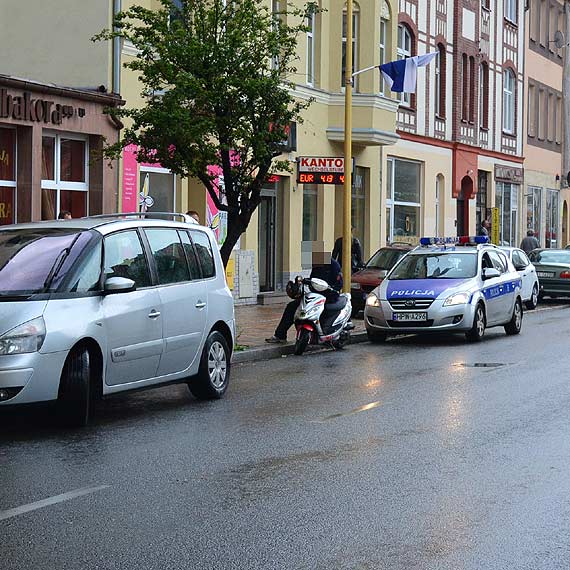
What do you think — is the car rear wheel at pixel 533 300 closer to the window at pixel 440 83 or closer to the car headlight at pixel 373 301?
the car headlight at pixel 373 301

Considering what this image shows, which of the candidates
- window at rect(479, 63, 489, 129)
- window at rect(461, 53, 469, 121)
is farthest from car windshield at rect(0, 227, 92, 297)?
window at rect(479, 63, 489, 129)

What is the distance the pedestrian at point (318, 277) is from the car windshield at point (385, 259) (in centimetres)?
603

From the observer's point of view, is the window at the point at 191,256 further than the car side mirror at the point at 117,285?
Yes

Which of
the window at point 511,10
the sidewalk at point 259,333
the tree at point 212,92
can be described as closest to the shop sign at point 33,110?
the tree at point 212,92

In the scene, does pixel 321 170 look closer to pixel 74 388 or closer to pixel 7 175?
pixel 7 175

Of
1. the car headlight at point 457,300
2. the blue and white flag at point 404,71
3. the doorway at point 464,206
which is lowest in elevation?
the car headlight at point 457,300

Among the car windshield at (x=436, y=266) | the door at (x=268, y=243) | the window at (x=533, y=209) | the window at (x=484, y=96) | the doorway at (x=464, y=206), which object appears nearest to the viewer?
the car windshield at (x=436, y=266)

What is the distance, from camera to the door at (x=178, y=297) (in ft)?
38.9

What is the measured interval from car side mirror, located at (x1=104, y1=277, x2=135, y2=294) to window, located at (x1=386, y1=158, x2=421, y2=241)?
25.4m

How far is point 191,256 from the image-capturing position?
41.9 ft

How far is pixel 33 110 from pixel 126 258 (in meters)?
10.3

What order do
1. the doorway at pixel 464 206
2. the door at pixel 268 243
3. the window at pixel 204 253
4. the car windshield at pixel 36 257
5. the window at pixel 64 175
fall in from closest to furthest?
the car windshield at pixel 36 257 → the window at pixel 204 253 → the window at pixel 64 175 → the door at pixel 268 243 → the doorway at pixel 464 206

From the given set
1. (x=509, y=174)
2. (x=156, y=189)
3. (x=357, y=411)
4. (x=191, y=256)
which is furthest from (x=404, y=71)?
(x=509, y=174)

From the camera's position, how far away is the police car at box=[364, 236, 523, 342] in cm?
2003
